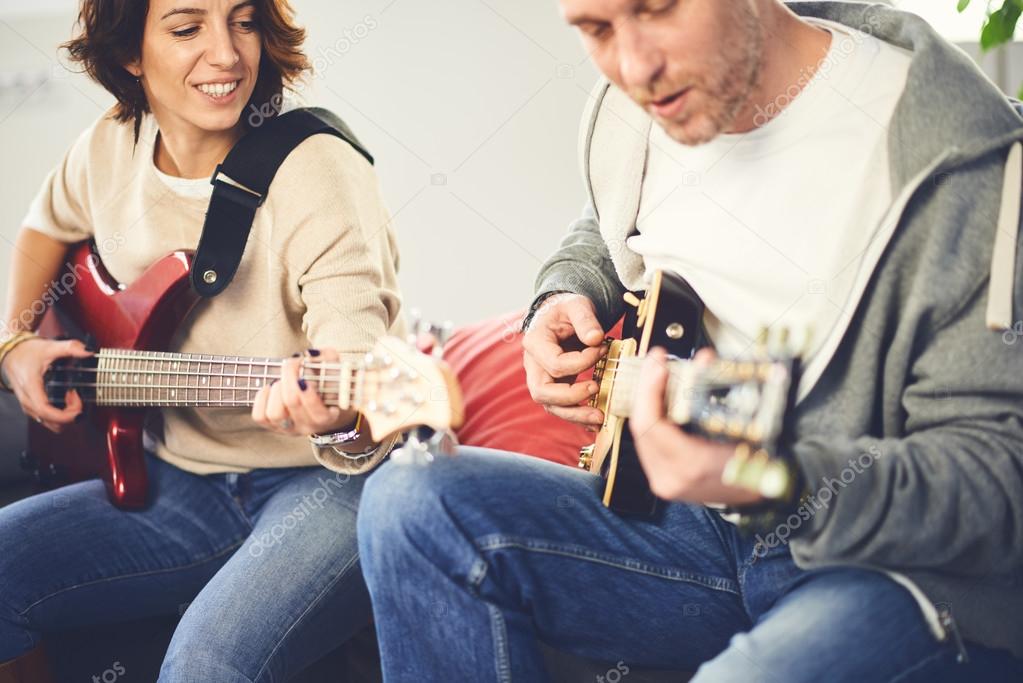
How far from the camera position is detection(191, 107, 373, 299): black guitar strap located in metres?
1.27

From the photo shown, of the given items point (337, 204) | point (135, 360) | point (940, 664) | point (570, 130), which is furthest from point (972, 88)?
point (570, 130)

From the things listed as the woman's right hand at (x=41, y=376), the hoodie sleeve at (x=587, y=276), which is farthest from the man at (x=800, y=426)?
the woman's right hand at (x=41, y=376)

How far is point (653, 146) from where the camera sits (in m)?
1.18

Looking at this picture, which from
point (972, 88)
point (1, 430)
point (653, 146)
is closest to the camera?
point (972, 88)

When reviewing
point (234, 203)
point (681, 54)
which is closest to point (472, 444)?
point (234, 203)

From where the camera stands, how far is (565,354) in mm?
1125

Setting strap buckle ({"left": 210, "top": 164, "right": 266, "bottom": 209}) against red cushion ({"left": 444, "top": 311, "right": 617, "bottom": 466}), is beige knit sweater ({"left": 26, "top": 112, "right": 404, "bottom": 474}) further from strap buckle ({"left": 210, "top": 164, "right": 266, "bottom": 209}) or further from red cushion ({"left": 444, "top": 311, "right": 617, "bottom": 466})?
red cushion ({"left": 444, "top": 311, "right": 617, "bottom": 466})

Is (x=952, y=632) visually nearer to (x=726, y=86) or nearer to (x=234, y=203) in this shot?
(x=726, y=86)

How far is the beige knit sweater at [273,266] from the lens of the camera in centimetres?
126

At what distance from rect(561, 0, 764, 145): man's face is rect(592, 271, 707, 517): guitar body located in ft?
0.54

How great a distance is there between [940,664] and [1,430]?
1.55 m

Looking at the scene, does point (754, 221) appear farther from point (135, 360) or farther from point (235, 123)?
point (135, 360)

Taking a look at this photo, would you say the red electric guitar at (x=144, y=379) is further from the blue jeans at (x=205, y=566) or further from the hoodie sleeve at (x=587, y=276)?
the hoodie sleeve at (x=587, y=276)

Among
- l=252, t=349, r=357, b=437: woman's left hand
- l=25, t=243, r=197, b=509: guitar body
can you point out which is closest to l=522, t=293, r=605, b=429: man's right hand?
l=252, t=349, r=357, b=437: woman's left hand
